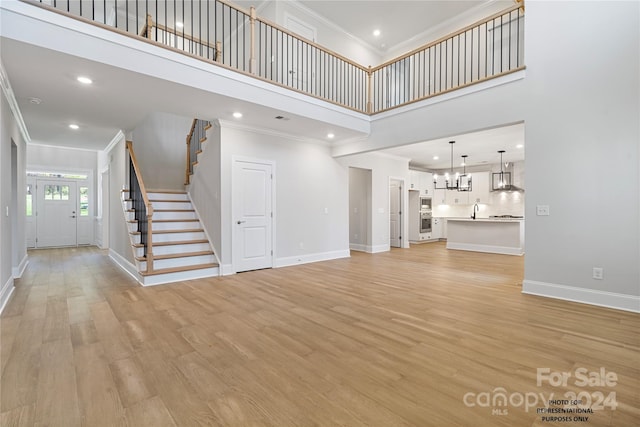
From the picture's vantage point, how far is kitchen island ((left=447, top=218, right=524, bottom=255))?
26.1ft

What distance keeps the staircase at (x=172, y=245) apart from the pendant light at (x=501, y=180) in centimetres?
926

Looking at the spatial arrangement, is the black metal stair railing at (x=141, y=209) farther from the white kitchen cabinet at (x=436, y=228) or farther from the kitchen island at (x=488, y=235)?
the white kitchen cabinet at (x=436, y=228)

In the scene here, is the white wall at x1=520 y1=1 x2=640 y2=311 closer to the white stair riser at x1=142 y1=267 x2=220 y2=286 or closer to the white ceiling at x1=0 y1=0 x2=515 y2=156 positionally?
the white ceiling at x1=0 y1=0 x2=515 y2=156

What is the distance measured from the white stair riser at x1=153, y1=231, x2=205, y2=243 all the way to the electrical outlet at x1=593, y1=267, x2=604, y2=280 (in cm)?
613

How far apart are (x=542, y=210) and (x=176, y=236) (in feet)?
19.7

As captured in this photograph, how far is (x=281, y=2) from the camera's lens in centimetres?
636

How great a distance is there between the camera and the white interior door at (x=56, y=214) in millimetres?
8812

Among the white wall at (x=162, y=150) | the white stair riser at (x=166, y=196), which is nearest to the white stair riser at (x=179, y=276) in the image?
the white stair riser at (x=166, y=196)

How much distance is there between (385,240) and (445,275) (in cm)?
341

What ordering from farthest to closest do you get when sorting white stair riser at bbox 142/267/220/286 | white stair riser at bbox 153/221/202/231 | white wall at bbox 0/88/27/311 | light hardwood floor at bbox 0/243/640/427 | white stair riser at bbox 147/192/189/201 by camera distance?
white stair riser at bbox 147/192/189/201, white stair riser at bbox 153/221/202/231, white stair riser at bbox 142/267/220/286, white wall at bbox 0/88/27/311, light hardwood floor at bbox 0/243/640/427

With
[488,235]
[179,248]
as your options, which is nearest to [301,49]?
[179,248]

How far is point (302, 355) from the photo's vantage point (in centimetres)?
239

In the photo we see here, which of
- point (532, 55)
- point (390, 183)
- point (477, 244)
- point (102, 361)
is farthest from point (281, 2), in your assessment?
point (477, 244)

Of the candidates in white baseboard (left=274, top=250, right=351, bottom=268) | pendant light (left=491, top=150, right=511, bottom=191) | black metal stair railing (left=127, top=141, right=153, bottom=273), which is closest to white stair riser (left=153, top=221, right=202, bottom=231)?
black metal stair railing (left=127, top=141, right=153, bottom=273)
